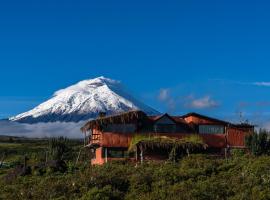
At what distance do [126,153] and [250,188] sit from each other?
27.8 metres

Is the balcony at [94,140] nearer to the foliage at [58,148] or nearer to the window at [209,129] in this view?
the foliage at [58,148]

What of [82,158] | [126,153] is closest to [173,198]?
[126,153]

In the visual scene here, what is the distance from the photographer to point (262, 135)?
191 ft

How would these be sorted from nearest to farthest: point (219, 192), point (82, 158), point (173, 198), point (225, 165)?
point (173, 198)
point (219, 192)
point (225, 165)
point (82, 158)

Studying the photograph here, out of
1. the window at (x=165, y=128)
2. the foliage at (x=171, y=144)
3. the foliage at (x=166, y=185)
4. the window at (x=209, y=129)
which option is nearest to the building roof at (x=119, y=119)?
the window at (x=165, y=128)

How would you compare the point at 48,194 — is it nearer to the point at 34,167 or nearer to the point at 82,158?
the point at 34,167

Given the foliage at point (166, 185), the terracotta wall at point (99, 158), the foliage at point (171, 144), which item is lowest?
the foliage at point (166, 185)

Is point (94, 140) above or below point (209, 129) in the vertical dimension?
below

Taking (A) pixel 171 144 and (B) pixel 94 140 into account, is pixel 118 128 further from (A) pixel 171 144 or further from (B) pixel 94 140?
(A) pixel 171 144

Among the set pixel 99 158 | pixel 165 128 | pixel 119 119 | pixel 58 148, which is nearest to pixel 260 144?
pixel 165 128

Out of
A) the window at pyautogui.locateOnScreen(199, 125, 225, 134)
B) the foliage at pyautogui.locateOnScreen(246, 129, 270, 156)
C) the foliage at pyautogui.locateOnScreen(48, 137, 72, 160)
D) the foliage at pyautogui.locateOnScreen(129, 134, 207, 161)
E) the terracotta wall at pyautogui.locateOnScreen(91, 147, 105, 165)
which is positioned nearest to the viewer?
the foliage at pyautogui.locateOnScreen(246, 129, 270, 156)

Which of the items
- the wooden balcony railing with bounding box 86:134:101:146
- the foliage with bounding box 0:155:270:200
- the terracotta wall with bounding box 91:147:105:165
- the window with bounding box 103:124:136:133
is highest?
the window with bounding box 103:124:136:133

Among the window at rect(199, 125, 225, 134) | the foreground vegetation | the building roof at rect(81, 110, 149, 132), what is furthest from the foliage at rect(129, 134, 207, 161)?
the foreground vegetation

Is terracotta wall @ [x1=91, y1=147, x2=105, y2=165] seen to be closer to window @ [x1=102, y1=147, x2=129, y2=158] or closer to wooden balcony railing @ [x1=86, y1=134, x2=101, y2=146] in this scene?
window @ [x1=102, y1=147, x2=129, y2=158]
